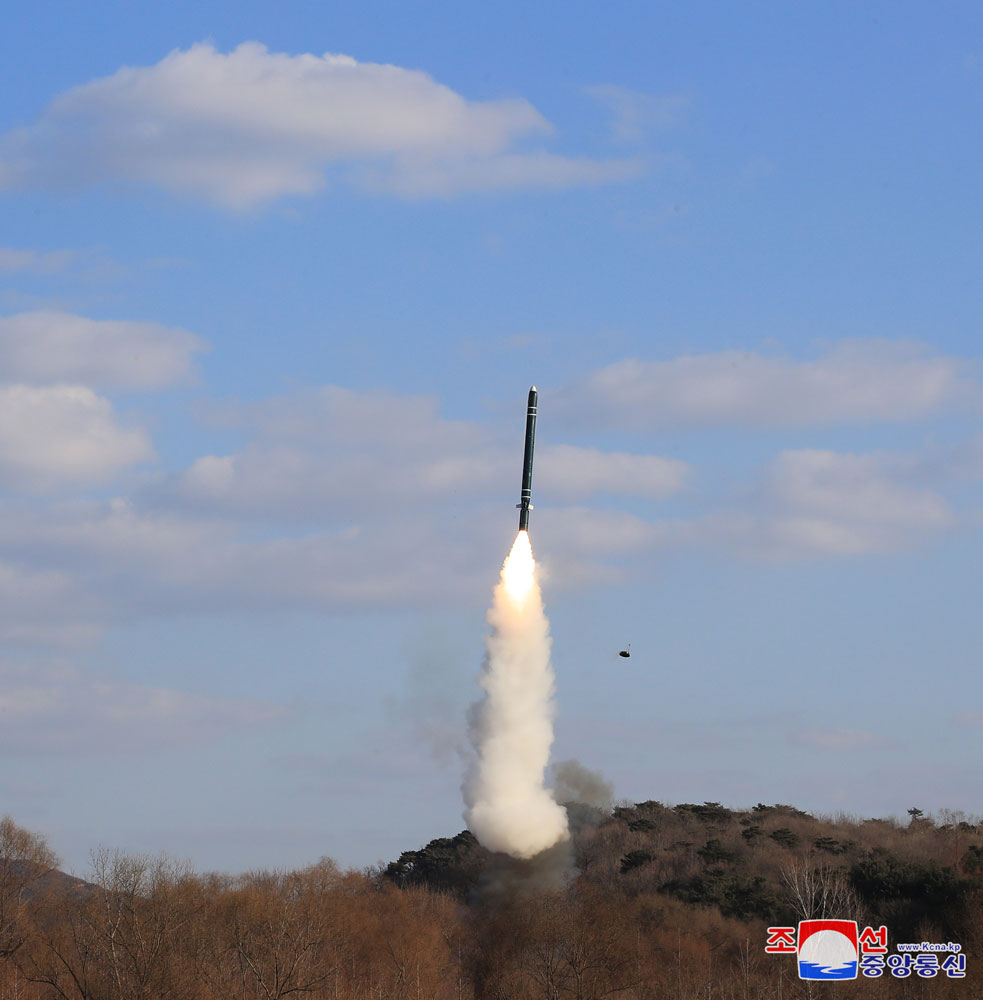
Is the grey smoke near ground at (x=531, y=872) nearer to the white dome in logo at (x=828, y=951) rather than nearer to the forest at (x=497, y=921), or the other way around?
the forest at (x=497, y=921)

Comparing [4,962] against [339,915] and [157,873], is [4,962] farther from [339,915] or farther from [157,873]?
[339,915]

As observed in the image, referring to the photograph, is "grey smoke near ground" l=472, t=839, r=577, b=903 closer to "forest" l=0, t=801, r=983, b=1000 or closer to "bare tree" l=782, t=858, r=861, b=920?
"forest" l=0, t=801, r=983, b=1000

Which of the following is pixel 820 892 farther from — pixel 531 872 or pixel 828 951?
pixel 531 872

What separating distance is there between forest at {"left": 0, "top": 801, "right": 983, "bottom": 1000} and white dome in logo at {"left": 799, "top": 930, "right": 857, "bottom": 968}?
1.40 meters

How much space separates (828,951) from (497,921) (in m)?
15.6

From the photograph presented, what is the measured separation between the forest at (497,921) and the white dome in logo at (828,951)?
1.40m

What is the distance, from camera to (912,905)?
7975 cm

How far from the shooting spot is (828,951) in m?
68.8

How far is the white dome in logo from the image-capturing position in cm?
6775

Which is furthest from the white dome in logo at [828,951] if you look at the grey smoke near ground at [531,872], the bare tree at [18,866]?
the bare tree at [18,866]

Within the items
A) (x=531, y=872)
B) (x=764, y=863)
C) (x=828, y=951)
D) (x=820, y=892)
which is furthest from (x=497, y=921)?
(x=764, y=863)

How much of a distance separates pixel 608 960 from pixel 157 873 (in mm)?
22058

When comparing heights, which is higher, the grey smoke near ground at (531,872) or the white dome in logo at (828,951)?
the grey smoke near ground at (531,872)

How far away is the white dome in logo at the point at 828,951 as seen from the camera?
2667 inches
